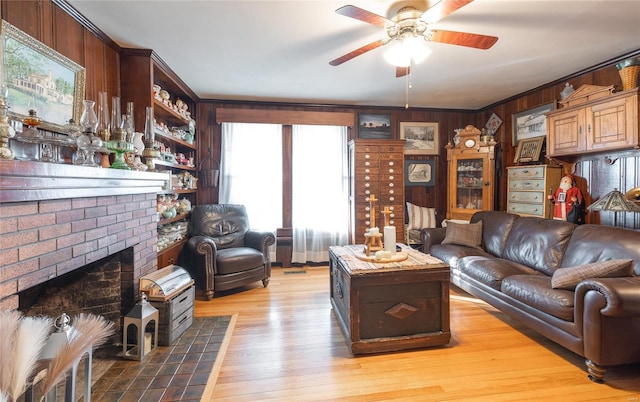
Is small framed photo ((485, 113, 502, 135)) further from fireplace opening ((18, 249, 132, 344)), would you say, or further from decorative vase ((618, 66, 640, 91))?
fireplace opening ((18, 249, 132, 344))

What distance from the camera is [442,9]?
167 centimetres

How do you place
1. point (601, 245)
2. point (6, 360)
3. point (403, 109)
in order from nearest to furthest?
point (6, 360)
point (601, 245)
point (403, 109)

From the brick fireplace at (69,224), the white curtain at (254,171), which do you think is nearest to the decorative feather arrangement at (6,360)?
the brick fireplace at (69,224)

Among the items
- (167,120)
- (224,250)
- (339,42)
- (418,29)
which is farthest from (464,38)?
(167,120)

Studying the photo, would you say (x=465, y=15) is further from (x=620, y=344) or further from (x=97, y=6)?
(x=97, y=6)

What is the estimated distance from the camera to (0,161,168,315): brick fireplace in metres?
1.18

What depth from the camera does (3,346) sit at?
741 millimetres

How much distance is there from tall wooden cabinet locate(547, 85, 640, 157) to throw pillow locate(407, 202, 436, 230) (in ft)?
5.52

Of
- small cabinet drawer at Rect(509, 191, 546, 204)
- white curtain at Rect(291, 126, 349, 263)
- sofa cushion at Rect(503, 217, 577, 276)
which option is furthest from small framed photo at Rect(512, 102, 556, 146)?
white curtain at Rect(291, 126, 349, 263)

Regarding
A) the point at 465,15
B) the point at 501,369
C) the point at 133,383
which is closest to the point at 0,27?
the point at 133,383

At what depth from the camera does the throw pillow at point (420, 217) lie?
14.4ft

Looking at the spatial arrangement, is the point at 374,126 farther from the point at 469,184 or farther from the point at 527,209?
the point at 527,209

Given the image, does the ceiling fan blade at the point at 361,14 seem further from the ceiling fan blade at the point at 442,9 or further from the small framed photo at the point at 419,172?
the small framed photo at the point at 419,172

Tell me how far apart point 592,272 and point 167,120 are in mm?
4390
